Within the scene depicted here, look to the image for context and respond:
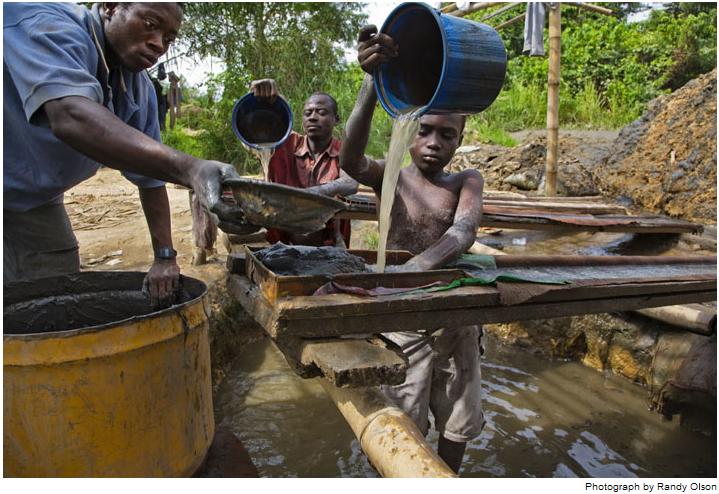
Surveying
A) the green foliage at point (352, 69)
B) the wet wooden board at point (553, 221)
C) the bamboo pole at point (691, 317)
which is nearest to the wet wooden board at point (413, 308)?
the bamboo pole at point (691, 317)

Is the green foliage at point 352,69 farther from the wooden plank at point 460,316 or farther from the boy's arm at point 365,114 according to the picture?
the wooden plank at point 460,316

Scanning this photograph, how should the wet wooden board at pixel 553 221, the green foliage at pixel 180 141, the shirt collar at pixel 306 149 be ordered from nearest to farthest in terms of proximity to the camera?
the shirt collar at pixel 306 149, the wet wooden board at pixel 553 221, the green foliage at pixel 180 141

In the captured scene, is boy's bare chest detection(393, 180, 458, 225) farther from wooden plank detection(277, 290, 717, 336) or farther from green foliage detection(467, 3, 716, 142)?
green foliage detection(467, 3, 716, 142)

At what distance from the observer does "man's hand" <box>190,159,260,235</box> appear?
1.31 m

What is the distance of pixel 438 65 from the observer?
2184mm

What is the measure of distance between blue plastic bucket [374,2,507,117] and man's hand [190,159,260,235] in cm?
87

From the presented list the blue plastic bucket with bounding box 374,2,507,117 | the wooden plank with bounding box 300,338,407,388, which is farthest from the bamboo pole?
the wooden plank with bounding box 300,338,407,388

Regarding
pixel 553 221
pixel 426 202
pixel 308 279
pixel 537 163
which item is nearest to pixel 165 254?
pixel 308 279

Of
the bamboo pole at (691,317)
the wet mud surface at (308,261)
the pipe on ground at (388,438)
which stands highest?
the wet mud surface at (308,261)

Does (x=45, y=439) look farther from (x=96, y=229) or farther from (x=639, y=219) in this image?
(x=96, y=229)

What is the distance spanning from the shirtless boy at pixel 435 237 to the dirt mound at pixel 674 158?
4171mm

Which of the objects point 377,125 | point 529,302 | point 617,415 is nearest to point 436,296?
point 529,302

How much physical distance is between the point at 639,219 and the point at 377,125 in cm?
640

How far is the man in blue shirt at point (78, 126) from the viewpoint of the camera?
1.39m
